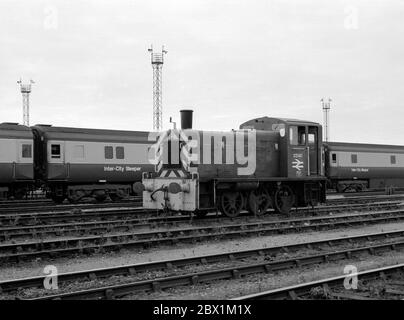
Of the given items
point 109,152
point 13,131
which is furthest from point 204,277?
point 109,152

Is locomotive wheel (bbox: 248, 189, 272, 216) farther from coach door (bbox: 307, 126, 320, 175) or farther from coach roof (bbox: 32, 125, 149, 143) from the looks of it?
coach roof (bbox: 32, 125, 149, 143)

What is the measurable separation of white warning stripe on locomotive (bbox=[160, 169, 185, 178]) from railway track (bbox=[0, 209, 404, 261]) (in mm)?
2127

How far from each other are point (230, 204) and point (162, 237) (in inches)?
156

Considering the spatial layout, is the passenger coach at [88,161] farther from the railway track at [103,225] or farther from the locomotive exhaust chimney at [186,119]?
the locomotive exhaust chimney at [186,119]

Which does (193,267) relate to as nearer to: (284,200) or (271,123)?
(284,200)

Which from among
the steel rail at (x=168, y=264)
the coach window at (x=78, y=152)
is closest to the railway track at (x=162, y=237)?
the steel rail at (x=168, y=264)

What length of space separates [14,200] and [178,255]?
1576 cm

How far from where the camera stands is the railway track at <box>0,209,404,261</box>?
32.5ft

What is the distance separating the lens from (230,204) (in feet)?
50.6

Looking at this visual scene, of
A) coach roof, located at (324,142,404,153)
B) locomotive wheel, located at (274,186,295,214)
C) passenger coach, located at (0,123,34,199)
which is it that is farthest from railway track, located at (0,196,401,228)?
coach roof, located at (324,142,404,153)

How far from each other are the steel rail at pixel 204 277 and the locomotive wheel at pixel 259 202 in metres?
5.61

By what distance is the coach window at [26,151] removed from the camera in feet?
68.3
